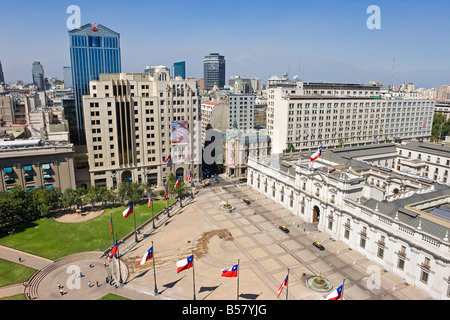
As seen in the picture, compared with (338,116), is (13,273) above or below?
below

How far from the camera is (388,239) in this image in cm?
6225

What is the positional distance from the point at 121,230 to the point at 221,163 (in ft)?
203

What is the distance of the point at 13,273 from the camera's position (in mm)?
62750

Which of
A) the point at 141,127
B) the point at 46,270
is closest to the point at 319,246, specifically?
the point at 46,270

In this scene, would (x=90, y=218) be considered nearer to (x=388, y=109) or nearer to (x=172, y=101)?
(x=172, y=101)

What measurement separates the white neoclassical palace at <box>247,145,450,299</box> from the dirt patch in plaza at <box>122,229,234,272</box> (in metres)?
24.9

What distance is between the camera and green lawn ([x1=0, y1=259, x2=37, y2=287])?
60.4m

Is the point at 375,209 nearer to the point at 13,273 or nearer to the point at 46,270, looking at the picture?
the point at 46,270

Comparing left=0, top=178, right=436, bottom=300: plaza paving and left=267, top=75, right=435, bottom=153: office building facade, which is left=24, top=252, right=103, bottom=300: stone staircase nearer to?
left=0, top=178, right=436, bottom=300: plaza paving

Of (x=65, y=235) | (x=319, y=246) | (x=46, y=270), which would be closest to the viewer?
(x=46, y=270)

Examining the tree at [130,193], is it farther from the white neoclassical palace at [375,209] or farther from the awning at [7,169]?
the white neoclassical palace at [375,209]

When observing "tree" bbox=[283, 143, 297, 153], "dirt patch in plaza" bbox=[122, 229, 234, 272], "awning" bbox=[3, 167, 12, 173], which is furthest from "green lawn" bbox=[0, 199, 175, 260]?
"tree" bbox=[283, 143, 297, 153]

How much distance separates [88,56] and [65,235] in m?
125
